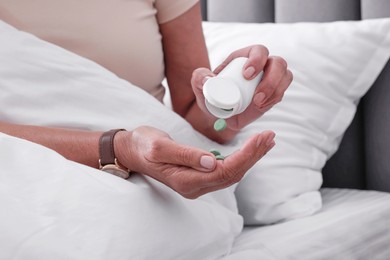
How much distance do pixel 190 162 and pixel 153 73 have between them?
0.45 m

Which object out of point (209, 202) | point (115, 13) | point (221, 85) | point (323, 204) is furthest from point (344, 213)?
point (115, 13)

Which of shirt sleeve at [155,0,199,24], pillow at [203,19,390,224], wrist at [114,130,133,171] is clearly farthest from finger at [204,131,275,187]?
shirt sleeve at [155,0,199,24]

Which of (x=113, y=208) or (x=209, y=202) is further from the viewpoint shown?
(x=209, y=202)

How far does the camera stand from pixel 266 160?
1.05 meters

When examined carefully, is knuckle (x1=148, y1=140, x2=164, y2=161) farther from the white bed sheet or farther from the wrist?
the white bed sheet

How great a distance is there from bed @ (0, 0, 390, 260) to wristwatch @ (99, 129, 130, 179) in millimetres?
19

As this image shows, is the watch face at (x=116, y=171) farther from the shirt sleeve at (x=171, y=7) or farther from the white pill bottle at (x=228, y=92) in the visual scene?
the shirt sleeve at (x=171, y=7)

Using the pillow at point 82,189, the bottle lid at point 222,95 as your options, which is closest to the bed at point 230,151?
the pillow at point 82,189

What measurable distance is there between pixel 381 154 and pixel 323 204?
15 cm

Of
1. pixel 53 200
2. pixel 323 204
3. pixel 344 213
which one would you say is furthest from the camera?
pixel 323 204

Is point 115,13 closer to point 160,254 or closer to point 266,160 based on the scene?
point 266,160

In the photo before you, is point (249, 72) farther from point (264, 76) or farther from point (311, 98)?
point (311, 98)

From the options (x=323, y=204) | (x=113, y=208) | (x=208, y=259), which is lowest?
(x=323, y=204)

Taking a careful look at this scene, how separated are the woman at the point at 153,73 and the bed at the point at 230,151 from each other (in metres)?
0.04
